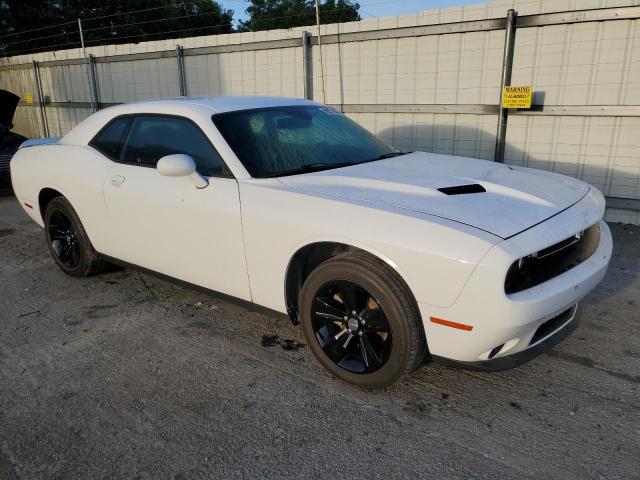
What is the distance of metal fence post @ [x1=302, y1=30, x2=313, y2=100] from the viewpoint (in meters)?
8.19

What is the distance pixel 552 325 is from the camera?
8.98 ft

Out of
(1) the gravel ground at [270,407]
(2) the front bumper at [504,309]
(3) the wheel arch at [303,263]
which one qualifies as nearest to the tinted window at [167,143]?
(3) the wheel arch at [303,263]

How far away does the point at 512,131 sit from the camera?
22.2 feet

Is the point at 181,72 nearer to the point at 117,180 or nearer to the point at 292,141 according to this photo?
the point at 117,180

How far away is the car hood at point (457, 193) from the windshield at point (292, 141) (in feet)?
0.55

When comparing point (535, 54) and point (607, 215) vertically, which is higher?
point (535, 54)

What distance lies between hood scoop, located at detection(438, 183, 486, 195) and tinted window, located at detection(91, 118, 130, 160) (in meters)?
2.55

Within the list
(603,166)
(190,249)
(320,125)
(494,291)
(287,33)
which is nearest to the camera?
(494,291)

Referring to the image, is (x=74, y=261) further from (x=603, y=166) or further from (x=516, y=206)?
(x=603, y=166)

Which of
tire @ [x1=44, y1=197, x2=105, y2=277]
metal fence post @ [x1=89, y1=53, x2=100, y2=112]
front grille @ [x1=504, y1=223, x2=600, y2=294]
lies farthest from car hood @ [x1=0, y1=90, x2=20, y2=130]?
front grille @ [x1=504, y1=223, x2=600, y2=294]

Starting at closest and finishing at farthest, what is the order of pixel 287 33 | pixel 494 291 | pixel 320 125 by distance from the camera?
pixel 494 291
pixel 320 125
pixel 287 33

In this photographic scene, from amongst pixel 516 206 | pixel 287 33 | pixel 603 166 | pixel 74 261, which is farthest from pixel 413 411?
pixel 287 33

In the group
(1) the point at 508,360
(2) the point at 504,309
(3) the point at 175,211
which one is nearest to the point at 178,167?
(3) the point at 175,211

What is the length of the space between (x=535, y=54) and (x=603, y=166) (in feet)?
5.21
